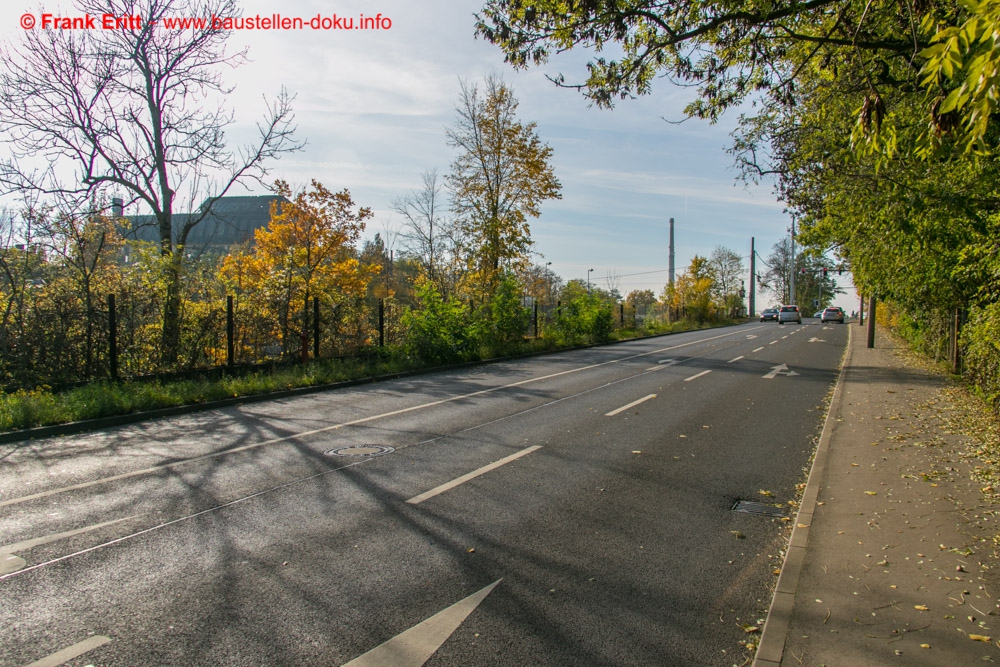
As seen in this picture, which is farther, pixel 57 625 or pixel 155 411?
pixel 155 411

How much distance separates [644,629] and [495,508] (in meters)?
2.20

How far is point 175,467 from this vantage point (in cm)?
702

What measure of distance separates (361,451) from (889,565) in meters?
5.64

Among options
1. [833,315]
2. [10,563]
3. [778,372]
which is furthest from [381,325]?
[833,315]

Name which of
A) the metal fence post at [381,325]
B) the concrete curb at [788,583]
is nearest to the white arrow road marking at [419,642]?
the concrete curb at [788,583]

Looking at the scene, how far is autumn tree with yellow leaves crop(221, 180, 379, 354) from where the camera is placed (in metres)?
16.2

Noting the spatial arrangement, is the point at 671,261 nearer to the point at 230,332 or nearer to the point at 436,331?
the point at 436,331

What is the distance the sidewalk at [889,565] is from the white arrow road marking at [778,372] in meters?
8.13

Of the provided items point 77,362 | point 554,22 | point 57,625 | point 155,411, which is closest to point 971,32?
point 57,625

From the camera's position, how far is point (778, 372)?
17.5 metres

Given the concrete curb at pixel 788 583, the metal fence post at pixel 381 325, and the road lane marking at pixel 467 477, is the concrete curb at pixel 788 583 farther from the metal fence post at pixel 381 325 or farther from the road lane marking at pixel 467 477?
the metal fence post at pixel 381 325

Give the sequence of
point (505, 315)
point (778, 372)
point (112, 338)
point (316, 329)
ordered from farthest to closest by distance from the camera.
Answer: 1. point (505, 315)
2. point (778, 372)
3. point (316, 329)
4. point (112, 338)

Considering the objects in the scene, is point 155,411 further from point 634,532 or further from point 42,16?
point 42,16

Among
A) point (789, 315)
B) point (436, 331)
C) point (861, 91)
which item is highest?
point (861, 91)
